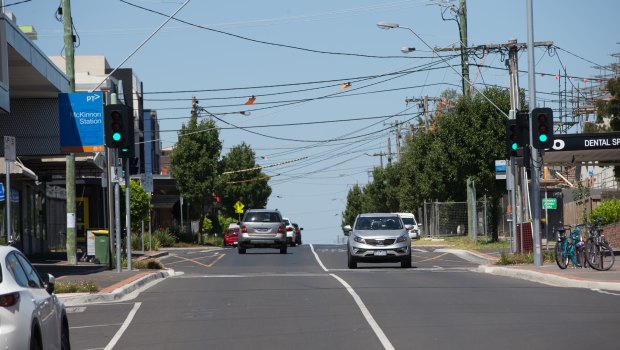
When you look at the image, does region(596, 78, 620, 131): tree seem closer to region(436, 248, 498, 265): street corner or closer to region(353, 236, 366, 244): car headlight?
region(436, 248, 498, 265): street corner

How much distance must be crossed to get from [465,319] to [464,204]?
52.0m

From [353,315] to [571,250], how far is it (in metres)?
12.1

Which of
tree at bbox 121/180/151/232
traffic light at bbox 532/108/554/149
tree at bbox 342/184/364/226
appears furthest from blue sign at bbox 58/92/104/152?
tree at bbox 342/184/364/226

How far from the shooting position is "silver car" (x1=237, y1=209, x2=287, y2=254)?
45438 mm

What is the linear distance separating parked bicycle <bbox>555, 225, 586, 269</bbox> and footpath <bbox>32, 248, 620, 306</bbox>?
32 centimetres

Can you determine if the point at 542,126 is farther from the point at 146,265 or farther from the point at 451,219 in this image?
the point at 451,219

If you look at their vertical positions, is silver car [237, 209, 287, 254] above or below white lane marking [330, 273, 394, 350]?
above

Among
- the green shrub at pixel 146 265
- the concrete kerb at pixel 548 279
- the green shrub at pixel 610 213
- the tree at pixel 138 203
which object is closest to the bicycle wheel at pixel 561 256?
the concrete kerb at pixel 548 279

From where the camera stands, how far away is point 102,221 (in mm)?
56531

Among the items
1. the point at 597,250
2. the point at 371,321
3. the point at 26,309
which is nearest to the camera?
the point at 26,309

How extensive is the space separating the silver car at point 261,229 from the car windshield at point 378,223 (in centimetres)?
1174

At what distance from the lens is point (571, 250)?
27828 mm

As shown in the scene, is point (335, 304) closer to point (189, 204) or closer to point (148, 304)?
point (148, 304)

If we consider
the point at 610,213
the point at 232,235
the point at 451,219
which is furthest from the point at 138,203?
the point at 610,213
